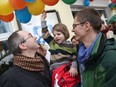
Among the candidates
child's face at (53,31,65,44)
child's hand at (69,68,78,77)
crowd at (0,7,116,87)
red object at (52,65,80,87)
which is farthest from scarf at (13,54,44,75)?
child's face at (53,31,65,44)

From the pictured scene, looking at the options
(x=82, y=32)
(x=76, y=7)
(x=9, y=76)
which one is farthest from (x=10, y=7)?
(x=76, y=7)

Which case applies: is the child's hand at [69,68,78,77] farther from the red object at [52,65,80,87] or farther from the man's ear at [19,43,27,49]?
the man's ear at [19,43,27,49]

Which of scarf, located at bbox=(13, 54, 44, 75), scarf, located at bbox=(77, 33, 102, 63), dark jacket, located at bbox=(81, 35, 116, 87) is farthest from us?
scarf, located at bbox=(13, 54, 44, 75)

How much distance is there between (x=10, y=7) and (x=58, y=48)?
0.62 m

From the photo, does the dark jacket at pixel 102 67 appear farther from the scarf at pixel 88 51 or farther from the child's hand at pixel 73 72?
the child's hand at pixel 73 72

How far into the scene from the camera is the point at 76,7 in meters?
5.88

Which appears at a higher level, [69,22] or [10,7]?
[10,7]

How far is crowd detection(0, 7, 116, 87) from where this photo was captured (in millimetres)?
1687

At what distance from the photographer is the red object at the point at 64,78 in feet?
7.10

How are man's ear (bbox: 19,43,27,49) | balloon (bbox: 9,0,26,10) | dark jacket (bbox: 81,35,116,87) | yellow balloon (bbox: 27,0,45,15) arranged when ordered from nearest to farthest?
dark jacket (bbox: 81,35,116,87)
man's ear (bbox: 19,43,27,49)
balloon (bbox: 9,0,26,10)
yellow balloon (bbox: 27,0,45,15)

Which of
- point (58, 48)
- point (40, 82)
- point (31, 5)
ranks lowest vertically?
point (40, 82)

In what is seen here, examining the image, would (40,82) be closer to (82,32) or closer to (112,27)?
(82,32)

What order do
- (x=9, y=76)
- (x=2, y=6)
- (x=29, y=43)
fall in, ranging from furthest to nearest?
1. (x=2, y=6)
2. (x=29, y=43)
3. (x=9, y=76)

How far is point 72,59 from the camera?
2.33 meters
